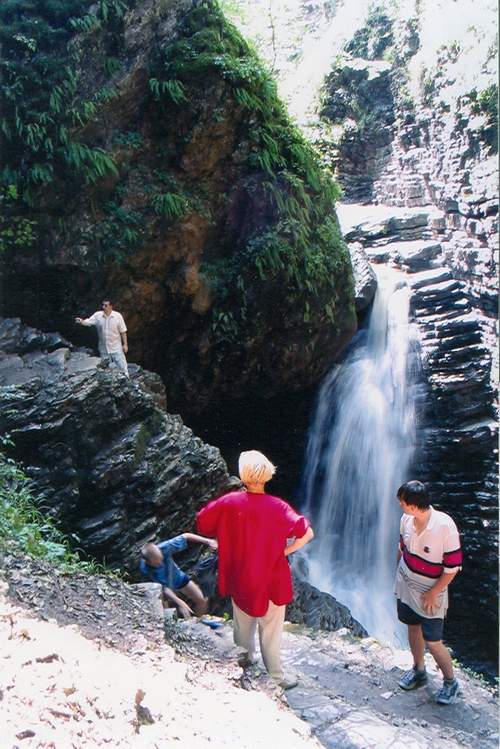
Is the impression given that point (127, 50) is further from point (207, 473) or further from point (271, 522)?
A: point (271, 522)

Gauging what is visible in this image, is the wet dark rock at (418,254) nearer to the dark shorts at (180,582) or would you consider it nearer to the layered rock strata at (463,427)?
the layered rock strata at (463,427)

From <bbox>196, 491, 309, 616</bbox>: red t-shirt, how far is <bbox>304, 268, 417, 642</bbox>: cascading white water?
745cm

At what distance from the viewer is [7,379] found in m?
6.92

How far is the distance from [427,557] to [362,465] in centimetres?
787

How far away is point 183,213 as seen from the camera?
32.3 feet

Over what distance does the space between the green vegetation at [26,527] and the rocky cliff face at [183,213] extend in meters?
3.61

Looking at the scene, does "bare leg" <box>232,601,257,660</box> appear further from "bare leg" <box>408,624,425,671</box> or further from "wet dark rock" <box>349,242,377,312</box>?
"wet dark rock" <box>349,242,377,312</box>

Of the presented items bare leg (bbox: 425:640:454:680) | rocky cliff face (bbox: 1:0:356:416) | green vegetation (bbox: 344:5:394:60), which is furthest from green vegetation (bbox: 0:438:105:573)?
green vegetation (bbox: 344:5:394:60)

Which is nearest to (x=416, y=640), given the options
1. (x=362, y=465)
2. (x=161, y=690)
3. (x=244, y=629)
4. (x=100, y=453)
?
(x=244, y=629)

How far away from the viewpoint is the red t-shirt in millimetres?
3545

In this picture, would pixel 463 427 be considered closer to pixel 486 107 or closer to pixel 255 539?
pixel 486 107

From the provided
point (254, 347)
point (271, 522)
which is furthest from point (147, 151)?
point (271, 522)

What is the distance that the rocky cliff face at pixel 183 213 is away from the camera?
9031mm

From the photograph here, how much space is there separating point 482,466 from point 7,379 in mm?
8930
